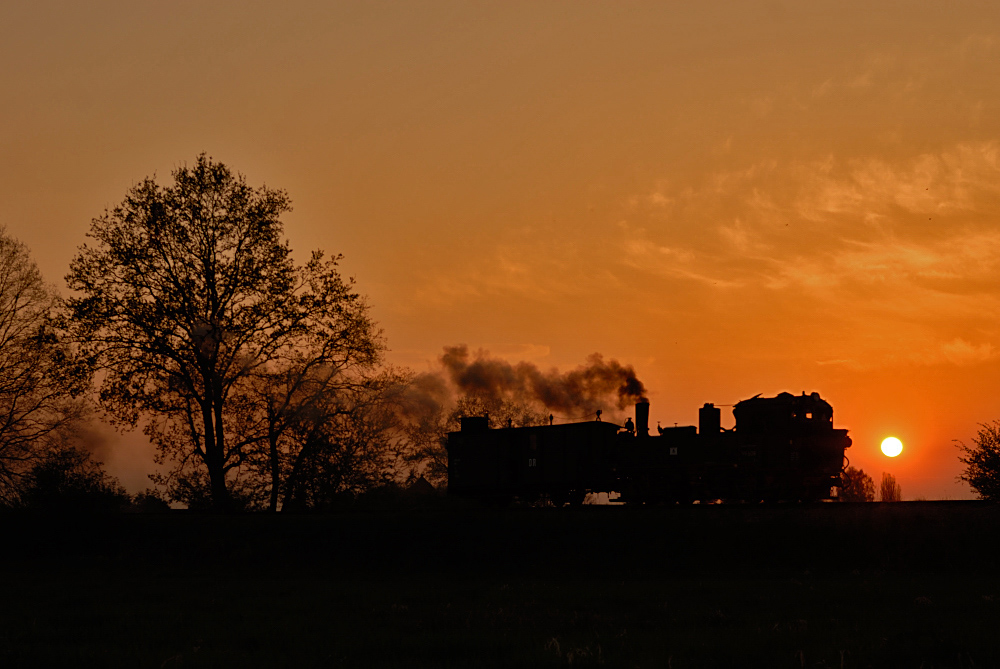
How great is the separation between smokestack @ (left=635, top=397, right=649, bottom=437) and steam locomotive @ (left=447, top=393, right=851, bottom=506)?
1.9 inches

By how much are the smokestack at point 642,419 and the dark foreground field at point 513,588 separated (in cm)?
752

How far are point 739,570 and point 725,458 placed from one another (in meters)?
9.98

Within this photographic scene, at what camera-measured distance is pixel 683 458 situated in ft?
116

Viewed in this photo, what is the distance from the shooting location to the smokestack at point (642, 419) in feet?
124

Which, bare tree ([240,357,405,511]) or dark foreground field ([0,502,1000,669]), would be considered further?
bare tree ([240,357,405,511])

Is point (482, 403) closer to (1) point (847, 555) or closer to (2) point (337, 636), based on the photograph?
(1) point (847, 555)

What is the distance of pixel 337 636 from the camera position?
14070 millimetres

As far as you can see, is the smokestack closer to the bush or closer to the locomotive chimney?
the locomotive chimney

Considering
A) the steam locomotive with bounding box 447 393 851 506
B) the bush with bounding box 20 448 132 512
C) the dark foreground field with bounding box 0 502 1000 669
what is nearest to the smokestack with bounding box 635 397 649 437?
the steam locomotive with bounding box 447 393 851 506

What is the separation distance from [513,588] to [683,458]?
50.2ft

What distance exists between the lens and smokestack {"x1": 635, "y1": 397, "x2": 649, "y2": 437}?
3777cm

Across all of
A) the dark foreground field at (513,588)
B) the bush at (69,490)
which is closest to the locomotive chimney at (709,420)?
the dark foreground field at (513,588)

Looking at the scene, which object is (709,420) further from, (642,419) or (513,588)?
(513,588)

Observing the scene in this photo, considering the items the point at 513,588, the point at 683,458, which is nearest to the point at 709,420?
the point at 683,458
